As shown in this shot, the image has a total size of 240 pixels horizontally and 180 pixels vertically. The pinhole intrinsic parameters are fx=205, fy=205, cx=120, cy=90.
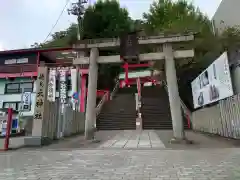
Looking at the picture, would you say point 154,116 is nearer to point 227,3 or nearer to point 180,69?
point 180,69

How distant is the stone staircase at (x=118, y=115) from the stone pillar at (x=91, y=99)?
6.51 m

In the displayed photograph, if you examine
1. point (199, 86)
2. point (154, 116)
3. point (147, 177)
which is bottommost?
point (147, 177)

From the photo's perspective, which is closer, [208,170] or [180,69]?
[208,170]

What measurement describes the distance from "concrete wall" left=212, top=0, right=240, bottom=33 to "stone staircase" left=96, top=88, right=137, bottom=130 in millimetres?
10182

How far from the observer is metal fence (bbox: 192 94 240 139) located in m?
8.62

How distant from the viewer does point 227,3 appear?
1495 centimetres

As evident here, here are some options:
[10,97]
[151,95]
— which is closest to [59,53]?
[10,97]

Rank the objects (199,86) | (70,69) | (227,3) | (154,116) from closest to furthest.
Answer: (199,86) < (227,3) < (154,116) < (70,69)

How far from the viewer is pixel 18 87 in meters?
24.3

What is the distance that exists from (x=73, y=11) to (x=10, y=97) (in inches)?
589

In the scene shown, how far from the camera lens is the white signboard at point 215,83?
363 inches

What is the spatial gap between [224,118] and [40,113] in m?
8.62

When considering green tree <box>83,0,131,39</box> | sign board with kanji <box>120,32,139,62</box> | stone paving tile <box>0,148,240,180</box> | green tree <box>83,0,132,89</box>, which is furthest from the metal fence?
green tree <box>83,0,131,39</box>

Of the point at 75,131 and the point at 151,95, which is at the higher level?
the point at 151,95
